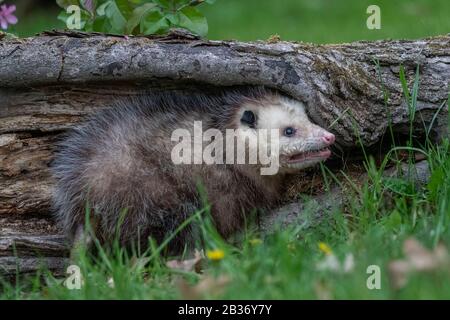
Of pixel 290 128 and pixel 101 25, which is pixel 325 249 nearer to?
pixel 290 128

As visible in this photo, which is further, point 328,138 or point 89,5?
point 89,5

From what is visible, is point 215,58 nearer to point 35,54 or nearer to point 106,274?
point 35,54

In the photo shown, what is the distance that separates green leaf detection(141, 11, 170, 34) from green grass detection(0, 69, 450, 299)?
1.19 meters

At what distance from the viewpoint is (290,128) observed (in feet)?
13.0

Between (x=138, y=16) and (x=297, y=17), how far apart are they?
22.5ft

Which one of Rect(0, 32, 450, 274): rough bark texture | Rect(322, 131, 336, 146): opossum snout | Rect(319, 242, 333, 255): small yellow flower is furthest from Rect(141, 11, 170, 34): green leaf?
Rect(319, 242, 333, 255): small yellow flower

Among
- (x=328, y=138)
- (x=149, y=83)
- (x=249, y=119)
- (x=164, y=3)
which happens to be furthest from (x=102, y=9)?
(x=328, y=138)

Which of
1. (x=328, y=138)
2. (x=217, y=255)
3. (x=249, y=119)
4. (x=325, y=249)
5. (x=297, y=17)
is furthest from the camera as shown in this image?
(x=297, y=17)

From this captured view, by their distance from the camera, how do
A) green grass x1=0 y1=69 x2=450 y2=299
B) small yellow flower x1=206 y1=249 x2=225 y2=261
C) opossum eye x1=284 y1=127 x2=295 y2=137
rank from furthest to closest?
opossum eye x1=284 y1=127 x2=295 y2=137
small yellow flower x1=206 y1=249 x2=225 y2=261
green grass x1=0 y1=69 x2=450 y2=299

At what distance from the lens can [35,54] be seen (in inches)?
153

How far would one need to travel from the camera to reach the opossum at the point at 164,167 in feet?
12.7

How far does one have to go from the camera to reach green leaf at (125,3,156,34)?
14.4 ft

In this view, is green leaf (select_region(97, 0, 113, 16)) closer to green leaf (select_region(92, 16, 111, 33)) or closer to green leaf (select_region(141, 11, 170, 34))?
green leaf (select_region(92, 16, 111, 33))

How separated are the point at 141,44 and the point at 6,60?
2.02ft
